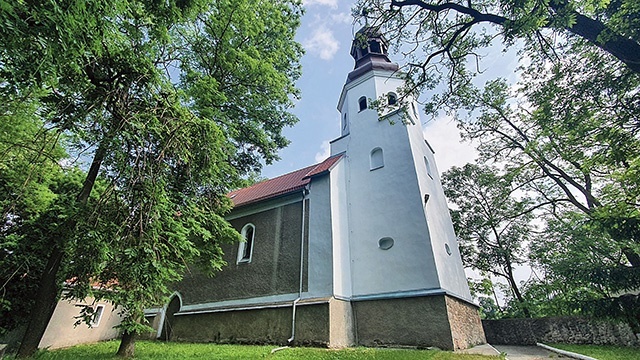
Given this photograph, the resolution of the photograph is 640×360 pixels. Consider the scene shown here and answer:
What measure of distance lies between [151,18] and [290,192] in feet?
27.3

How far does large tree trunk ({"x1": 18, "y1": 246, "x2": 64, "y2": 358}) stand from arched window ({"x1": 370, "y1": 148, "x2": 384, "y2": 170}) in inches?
431

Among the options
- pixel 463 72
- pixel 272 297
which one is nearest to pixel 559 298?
pixel 463 72

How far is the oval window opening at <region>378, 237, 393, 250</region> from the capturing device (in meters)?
11.1

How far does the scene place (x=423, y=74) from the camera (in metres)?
8.62

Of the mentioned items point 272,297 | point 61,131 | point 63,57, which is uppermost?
point 63,57

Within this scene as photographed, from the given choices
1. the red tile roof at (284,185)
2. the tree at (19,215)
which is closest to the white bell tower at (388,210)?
the red tile roof at (284,185)

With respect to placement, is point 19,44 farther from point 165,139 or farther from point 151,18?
point 151,18

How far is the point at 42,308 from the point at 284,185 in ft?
33.5

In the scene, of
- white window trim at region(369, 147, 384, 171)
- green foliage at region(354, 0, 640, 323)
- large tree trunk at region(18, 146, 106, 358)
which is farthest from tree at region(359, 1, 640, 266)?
large tree trunk at region(18, 146, 106, 358)

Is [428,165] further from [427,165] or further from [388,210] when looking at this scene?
[388,210]

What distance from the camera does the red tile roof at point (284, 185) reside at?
13134mm

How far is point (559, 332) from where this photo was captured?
1377 centimetres

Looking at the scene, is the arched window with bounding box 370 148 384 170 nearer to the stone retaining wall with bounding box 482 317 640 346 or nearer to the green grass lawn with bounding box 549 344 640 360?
the green grass lawn with bounding box 549 344 640 360

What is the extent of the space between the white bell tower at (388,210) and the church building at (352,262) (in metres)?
0.04
